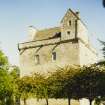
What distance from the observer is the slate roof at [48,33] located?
49.5m

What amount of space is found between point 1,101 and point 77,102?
9.90m

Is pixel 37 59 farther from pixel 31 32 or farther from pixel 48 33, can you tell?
pixel 31 32

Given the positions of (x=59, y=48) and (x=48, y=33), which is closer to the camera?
(x=59, y=48)

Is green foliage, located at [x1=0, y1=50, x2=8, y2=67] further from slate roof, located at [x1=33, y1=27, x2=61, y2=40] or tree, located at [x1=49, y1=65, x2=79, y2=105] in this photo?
slate roof, located at [x1=33, y1=27, x2=61, y2=40]

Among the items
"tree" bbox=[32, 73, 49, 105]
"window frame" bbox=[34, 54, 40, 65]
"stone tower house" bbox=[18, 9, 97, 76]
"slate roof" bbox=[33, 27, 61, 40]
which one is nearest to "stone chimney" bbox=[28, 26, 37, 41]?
"stone tower house" bbox=[18, 9, 97, 76]

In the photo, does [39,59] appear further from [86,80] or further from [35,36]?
[86,80]

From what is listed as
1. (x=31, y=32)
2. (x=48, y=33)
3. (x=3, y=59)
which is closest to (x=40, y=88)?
(x=3, y=59)

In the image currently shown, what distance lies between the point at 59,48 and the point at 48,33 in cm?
512

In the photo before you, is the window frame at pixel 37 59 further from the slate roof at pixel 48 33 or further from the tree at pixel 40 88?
the tree at pixel 40 88

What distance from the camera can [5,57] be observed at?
34.8 meters

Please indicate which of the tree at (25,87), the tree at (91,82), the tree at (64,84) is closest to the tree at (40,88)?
the tree at (25,87)

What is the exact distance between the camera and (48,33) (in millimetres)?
51188

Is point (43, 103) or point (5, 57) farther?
point (43, 103)

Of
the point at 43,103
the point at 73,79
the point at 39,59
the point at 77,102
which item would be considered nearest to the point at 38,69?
the point at 39,59
